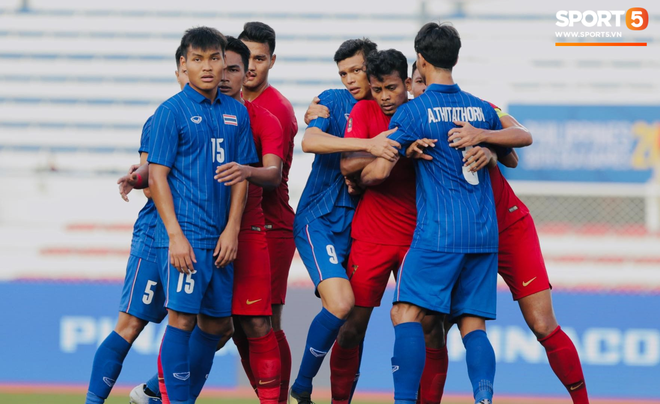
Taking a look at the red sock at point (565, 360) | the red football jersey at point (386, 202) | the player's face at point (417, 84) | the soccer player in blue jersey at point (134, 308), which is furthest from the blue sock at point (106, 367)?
the red sock at point (565, 360)

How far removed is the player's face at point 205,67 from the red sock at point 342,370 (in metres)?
1.65

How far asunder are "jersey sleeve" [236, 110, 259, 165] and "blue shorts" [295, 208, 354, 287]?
0.63m

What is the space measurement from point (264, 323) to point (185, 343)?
1.50ft

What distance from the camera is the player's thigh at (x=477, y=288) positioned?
4035mm

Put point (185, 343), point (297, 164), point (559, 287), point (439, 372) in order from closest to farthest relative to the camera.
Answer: point (185, 343) → point (439, 372) → point (559, 287) → point (297, 164)

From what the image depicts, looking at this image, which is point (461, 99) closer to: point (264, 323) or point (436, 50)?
point (436, 50)

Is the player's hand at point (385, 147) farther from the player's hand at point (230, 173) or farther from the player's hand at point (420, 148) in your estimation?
the player's hand at point (230, 173)

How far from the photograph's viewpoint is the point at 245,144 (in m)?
4.24

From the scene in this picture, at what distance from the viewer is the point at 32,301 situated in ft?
28.3

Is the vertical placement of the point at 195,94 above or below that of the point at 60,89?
below

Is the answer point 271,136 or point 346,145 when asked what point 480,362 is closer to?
point 346,145

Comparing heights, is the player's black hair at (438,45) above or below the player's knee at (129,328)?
above

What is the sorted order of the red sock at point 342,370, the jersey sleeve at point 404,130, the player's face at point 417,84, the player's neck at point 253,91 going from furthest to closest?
the player's neck at point 253,91 → the player's face at point 417,84 → the red sock at point 342,370 → the jersey sleeve at point 404,130

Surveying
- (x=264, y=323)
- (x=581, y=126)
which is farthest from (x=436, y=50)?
(x=581, y=126)
